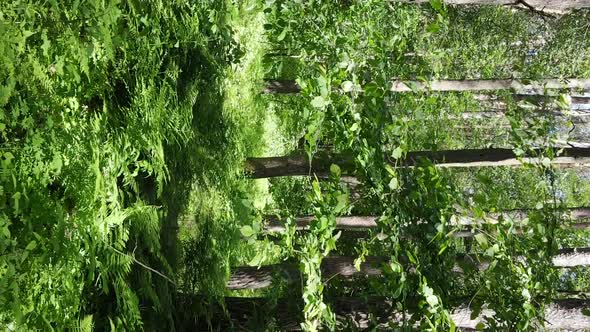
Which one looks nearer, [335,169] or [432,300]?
[432,300]

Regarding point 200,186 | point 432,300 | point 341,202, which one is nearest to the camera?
point 432,300

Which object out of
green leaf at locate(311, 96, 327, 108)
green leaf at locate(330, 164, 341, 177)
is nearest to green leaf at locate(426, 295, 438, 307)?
green leaf at locate(330, 164, 341, 177)

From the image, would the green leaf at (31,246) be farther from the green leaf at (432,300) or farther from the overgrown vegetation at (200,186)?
the green leaf at (432,300)

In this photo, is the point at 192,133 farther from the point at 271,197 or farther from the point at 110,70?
the point at 271,197

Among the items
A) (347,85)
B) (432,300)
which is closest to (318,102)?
(347,85)

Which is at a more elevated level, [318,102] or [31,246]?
[318,102]

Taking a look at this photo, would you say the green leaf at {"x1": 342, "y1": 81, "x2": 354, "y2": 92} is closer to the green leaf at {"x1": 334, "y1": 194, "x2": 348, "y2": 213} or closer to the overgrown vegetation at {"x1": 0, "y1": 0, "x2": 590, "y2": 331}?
the overgrown vegetation at {"x1": 0, "y1": 0, "x2": 590, "y2": 331}

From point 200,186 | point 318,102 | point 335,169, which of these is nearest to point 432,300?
point 335,169

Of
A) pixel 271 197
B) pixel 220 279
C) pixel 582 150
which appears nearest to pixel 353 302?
pixel 220 279

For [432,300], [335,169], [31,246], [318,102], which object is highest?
[318,102]

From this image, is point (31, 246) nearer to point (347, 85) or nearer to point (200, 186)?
point (347, 85)

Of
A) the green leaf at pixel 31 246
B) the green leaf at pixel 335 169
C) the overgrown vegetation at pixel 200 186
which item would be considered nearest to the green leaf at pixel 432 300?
the overgrown vegetation at pixel 200 186

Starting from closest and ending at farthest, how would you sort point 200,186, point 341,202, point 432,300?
point 432,300 → point 341,202 → point 200,186

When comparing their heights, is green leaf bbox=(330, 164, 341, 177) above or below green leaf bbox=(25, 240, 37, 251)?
above
